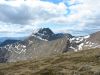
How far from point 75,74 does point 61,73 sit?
22.1ft

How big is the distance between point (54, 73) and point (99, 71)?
15.1m

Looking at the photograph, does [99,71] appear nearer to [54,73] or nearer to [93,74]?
[93,74]

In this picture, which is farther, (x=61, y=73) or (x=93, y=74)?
(x=61, y=73)

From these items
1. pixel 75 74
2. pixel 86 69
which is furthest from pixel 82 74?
pixel 86 69

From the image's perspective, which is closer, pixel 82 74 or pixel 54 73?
pixel 82 74

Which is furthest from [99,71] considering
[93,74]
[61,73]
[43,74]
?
[43,74]

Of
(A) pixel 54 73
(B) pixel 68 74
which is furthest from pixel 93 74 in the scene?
(A) pixel 54 73

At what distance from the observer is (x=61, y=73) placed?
84.8 meters

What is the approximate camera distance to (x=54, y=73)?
3327 inches

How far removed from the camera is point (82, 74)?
7806 cm

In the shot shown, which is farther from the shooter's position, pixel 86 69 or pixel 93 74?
pixel 86 69

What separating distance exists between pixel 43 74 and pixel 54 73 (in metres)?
3.71

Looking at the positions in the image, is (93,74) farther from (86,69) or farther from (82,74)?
(86,69)

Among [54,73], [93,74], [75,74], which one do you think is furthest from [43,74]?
[93,74]
